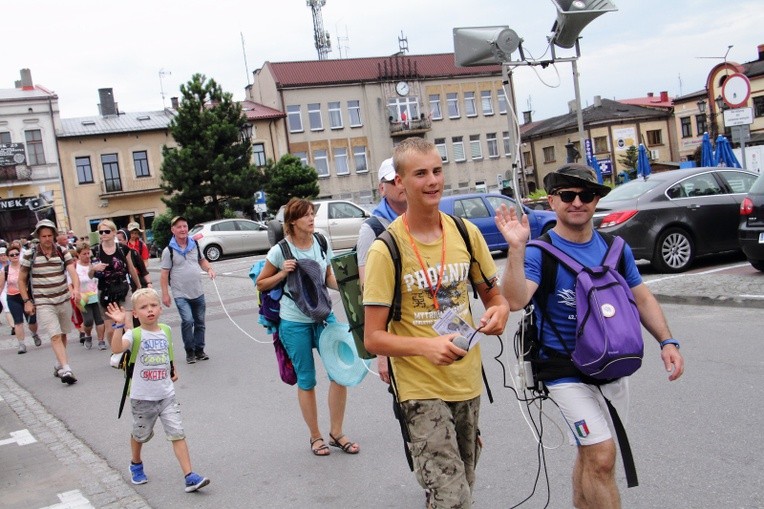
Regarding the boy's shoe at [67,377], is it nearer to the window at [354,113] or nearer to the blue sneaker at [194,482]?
the blue sneaker at [194,482]

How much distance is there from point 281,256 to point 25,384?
5833mm

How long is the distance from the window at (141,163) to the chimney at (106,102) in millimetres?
4702

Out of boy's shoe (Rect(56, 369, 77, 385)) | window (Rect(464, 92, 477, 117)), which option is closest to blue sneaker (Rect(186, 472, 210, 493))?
boy's shoe (Rect(56, 369, 77, 385))

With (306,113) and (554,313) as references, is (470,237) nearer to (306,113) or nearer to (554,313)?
(554,313)

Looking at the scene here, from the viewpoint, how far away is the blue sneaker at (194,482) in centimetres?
515

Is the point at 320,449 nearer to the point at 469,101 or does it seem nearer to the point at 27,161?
the point at 27,161

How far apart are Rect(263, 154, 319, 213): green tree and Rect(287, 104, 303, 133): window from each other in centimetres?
1074

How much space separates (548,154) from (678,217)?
59744mm

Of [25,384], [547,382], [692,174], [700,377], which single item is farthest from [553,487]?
[692,174]

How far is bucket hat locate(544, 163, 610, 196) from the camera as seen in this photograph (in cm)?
348

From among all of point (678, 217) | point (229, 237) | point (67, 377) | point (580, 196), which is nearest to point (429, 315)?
point (580, 196)

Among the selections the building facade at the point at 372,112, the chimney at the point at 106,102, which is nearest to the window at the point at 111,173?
the chimney at the point at 106,102

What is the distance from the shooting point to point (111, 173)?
170ft

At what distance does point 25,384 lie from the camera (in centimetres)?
998
